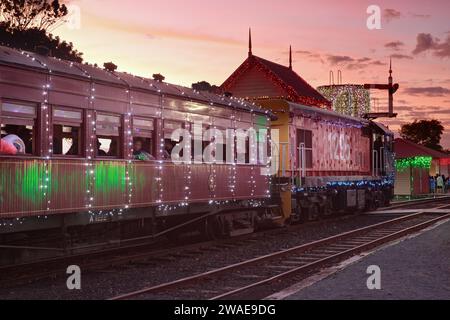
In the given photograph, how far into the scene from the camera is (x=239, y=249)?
15.2m

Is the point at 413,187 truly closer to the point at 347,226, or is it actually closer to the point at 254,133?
the point at 347,226

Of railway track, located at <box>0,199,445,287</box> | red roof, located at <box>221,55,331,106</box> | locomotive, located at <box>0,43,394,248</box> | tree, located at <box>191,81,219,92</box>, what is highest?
red roof, located at <box>221,55,331,106</box>

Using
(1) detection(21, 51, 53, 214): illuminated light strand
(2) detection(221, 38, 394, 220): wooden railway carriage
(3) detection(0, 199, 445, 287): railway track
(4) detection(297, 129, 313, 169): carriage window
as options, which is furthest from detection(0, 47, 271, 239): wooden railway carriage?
(4) detection(297, 129, 313, 169): carriage window

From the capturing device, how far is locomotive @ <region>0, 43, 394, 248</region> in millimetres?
10398

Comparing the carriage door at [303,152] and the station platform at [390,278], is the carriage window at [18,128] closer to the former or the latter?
the station platform at [390,278]

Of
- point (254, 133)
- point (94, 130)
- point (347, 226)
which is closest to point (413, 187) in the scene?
point (347, 226)

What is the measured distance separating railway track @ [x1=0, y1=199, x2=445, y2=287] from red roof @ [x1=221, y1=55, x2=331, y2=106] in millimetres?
18841

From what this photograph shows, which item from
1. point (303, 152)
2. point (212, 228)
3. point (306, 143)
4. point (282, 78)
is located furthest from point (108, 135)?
point (282, 78)

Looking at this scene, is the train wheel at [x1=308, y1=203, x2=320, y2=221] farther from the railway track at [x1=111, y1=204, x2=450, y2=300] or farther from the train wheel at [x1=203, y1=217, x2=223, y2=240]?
the train wheel at [x1=203, y1=217, x2=223, y2=240]

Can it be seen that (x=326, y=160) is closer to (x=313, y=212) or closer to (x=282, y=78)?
(x=313, y=212)

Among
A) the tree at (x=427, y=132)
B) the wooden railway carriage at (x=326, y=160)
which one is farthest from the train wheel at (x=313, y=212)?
the tree at (x=427, y=132)

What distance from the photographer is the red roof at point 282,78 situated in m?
36.7

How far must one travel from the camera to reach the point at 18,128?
34.2 feet

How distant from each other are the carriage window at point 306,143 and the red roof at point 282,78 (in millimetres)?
10687
